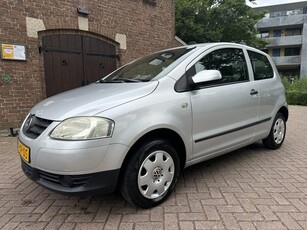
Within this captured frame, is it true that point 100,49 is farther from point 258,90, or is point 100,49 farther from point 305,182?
point 305,182

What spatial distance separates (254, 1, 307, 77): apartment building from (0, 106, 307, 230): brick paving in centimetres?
3503

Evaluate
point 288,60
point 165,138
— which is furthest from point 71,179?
point 288,60

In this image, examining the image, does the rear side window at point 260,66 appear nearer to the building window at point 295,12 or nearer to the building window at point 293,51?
the building window at point 293,51

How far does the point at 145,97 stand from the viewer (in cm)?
242

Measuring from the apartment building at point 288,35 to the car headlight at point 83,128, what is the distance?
120 ft

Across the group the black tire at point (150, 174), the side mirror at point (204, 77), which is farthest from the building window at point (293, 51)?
the black tire at point (150, 174)

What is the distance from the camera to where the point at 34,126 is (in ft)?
7.98

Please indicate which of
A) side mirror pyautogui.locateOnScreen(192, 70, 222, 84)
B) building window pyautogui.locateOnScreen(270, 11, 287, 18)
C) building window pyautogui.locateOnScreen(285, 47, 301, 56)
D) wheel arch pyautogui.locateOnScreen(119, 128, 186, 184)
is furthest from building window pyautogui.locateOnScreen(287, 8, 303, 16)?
wheel arch pyautogui.locateOnScreen(119, 128, 186, 184)

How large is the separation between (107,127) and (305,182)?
2.53 m

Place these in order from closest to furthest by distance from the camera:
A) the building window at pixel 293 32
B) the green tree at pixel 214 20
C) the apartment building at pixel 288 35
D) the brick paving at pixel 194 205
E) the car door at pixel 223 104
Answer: the brick paving at pixel 194 205 → the car door at pixel 223 104 → the green tree at pixel 214 20 → the apartment building at pixel 288 35 → the building window at pixel 293 32

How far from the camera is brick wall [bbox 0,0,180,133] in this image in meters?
5.56

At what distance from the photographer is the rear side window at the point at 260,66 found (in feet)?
12.4

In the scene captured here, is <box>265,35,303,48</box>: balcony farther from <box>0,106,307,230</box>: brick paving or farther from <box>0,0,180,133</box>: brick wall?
<box>0,106,307,230</box>: brick paving

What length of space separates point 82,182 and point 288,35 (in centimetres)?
4182
